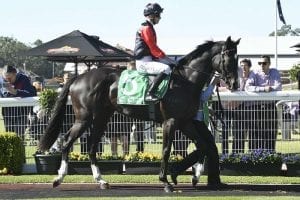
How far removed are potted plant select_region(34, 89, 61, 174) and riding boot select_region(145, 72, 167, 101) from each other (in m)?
2.43

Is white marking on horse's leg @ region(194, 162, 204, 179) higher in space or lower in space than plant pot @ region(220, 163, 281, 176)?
higher

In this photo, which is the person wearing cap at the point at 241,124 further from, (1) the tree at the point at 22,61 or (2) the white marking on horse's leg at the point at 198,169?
(1) the tree at the point at 22,61

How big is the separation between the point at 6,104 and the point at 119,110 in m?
2.45

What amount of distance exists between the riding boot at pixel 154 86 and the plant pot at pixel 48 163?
2428 millimetres

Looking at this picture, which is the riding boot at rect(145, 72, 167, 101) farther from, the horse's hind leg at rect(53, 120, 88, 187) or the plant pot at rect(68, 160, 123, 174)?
the plant pot at rect(68, 160, 123, 174)

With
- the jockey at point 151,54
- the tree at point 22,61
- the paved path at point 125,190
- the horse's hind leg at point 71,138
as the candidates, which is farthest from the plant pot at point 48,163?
the tree at point 22,61

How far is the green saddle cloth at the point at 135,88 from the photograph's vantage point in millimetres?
10055

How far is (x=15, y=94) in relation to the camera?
40.7 ft

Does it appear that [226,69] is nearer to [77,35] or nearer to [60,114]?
[60,114]

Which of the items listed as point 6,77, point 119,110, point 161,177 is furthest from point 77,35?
point 161,177

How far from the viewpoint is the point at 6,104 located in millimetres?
11992

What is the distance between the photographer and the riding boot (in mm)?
9992

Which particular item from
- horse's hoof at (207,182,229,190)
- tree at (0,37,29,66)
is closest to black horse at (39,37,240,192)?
horse's hoof at (207,182,229,190)

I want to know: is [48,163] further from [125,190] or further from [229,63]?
[229,63]
